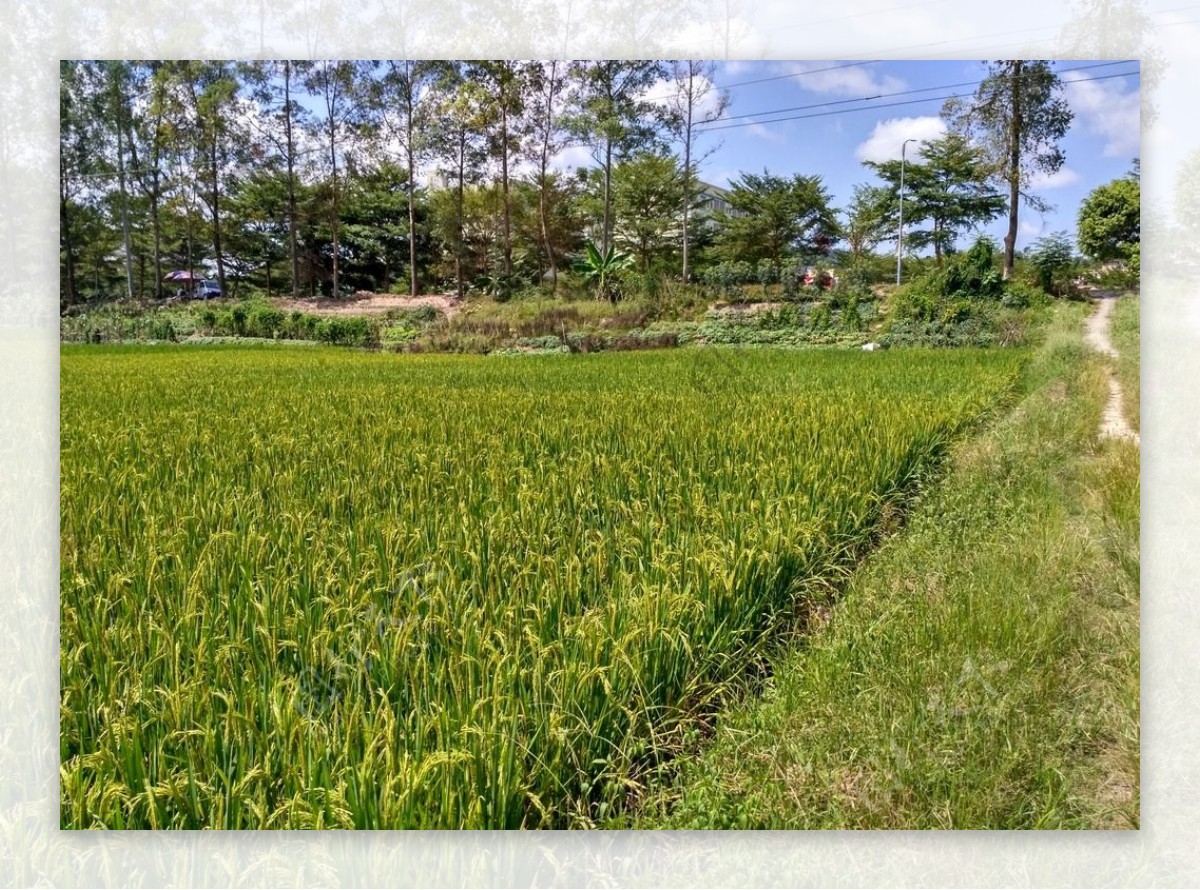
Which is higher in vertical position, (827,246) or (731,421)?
(827,246)

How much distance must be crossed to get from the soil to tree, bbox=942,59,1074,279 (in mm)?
2578

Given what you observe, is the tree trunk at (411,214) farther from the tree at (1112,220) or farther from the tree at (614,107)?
the tree at (1112,220)

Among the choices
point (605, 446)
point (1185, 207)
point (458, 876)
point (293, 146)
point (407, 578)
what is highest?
point (293, 146)

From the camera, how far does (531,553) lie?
2758 mm

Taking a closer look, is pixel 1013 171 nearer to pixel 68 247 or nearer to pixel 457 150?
pixel 457 150

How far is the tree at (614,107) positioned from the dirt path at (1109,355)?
2107mm

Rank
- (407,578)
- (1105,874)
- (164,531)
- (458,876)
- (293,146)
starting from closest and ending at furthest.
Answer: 1. (458,876)
2. (1105,874)
3. (407,578)
4. (164,531)
5. (293,146)

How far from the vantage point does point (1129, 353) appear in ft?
11.3

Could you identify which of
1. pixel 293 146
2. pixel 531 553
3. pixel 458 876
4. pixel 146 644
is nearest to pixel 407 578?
pixel 531 553

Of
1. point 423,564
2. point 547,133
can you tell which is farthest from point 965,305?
point 423,564

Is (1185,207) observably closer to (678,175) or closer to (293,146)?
(678,175)

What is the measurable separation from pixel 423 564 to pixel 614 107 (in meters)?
2.34

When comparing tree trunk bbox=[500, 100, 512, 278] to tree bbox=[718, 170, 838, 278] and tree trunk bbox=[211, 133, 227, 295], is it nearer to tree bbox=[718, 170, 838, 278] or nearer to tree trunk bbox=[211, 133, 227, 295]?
tree bbox=[718, 170, 838, 278]

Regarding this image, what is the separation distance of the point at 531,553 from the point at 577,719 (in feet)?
2.56
